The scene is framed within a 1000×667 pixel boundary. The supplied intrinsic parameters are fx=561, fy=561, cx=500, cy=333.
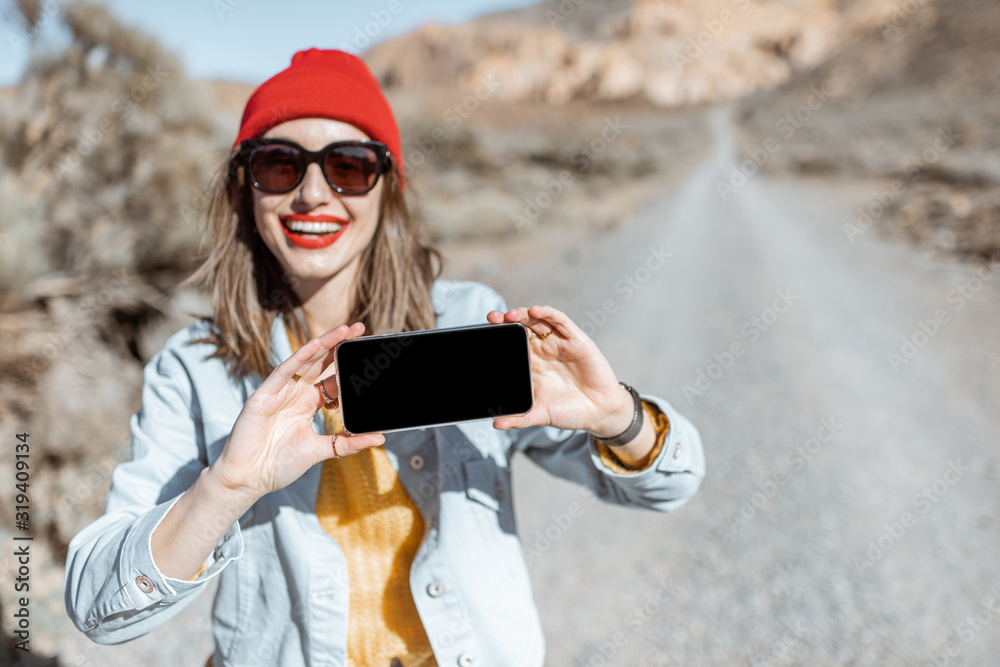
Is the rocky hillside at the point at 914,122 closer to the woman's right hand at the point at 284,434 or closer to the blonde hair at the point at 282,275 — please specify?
the blonde hair at the point at 282,275

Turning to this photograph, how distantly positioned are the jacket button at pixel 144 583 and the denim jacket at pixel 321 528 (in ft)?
0.36

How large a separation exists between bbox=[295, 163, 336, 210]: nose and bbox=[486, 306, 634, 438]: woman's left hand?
0.49m

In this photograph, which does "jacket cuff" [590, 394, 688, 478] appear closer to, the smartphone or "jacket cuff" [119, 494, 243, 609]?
the smartphone

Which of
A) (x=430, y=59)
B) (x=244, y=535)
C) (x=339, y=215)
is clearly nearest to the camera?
(x=244, y=535)

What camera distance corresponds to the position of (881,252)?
8.34m

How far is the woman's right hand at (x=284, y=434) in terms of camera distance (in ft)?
2.90

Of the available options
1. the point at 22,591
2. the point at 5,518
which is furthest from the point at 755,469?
the point at 5,518

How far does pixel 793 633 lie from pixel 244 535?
2.30 meters

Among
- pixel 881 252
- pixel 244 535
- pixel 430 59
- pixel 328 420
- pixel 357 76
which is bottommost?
pixel 244 535

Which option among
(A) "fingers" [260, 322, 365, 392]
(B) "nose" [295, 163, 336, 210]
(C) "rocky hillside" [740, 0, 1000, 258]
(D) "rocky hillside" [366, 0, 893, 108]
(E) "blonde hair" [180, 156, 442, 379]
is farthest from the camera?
(D) "rocky hillside" [366, 0, 893, 108]

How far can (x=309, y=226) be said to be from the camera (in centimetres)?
124

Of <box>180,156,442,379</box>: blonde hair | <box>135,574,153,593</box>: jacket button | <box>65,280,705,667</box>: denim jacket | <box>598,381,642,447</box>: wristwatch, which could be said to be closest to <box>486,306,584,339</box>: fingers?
<box>598,381,642,447</box>: wristwatch

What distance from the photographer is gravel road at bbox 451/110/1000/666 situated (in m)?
2.41

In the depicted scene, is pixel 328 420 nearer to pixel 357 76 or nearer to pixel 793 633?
pixel 357 76
